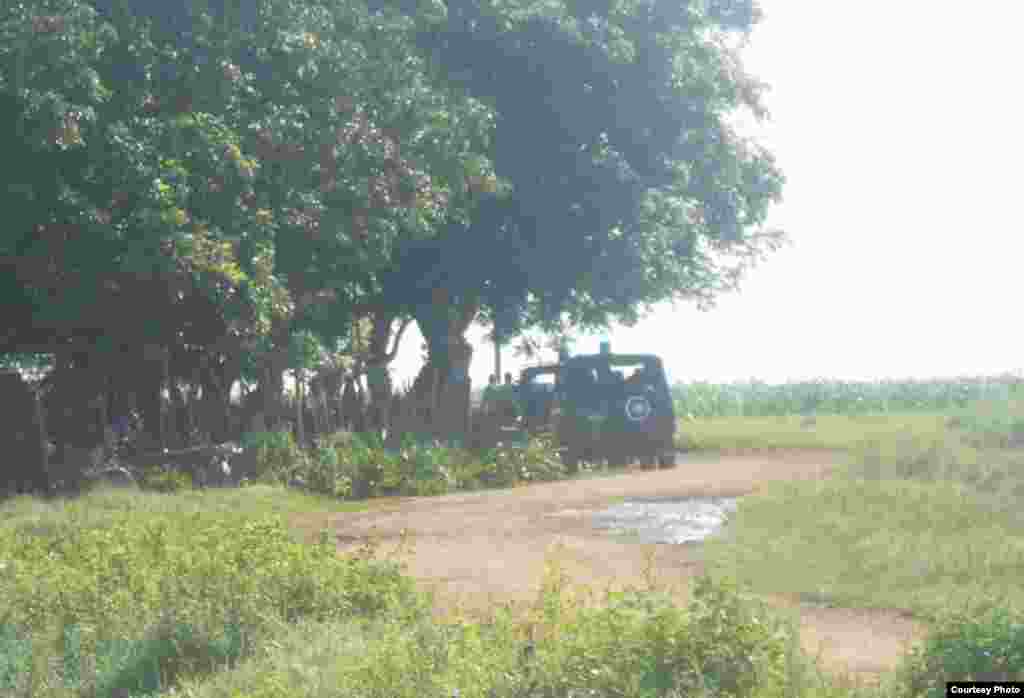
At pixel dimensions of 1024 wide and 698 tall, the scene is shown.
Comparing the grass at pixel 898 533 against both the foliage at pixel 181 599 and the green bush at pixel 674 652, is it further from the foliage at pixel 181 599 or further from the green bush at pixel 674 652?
the foliage at pixel 181 599

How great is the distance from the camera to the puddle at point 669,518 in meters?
12.1

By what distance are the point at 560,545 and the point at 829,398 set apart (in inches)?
1542

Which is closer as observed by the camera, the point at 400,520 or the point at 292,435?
the point at 400,520

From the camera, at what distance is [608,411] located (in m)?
20.3

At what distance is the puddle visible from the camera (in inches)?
477

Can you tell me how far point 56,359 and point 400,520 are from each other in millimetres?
6084

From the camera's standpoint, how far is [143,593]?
9000 millimetres

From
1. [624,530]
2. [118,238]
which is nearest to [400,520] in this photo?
[624,530]

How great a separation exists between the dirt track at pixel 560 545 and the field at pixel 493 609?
1.26 ft

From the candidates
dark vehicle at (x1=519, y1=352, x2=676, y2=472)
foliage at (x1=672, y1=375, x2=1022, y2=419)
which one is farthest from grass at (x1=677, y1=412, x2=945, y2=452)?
foliage at (x1=672, y1=375, x2=1022, y2=419)

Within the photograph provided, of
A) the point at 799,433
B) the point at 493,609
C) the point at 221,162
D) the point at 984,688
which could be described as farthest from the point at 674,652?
the point at 799,433

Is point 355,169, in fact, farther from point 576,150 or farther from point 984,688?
point 984,688

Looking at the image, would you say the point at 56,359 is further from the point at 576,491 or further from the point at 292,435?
the point at 576,491

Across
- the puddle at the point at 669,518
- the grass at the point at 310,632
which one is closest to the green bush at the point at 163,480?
the grass at the point at 310,632
